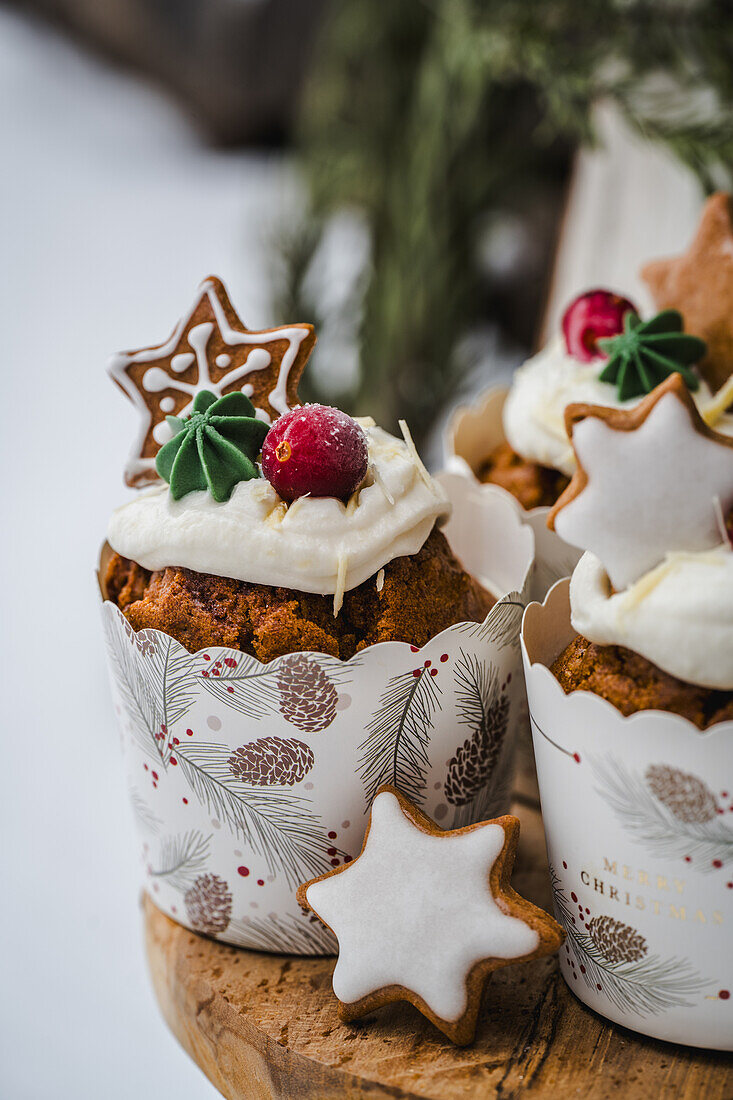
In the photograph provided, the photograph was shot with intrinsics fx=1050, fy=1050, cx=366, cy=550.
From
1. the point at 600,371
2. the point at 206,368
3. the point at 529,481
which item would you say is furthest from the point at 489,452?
the point at 206,368

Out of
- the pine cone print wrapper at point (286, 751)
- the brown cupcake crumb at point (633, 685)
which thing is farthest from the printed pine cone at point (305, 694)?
the brown cupcake crumb at point (633, 685)

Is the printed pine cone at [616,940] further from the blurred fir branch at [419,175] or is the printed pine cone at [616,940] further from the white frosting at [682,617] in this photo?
the blurred fir branch at [419,175]

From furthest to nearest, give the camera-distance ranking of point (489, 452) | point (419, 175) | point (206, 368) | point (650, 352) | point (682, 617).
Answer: point (419, 175) → point (489, 452) → point (650, 352) → point (206, 368) → point (682, 617)

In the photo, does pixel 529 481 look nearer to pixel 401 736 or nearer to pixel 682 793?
pixel 401 736

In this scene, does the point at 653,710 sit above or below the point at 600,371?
below

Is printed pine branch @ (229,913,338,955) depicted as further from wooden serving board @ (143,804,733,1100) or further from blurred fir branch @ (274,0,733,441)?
blurred fir branch @ (274,0,733,441)

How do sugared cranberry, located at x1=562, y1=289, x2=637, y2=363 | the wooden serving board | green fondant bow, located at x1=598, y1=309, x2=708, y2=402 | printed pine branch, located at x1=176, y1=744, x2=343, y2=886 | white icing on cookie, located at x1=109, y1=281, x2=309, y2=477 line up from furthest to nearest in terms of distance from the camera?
sugared cranberry, located at x1=562, y1=289, x2=637, y2=363, green fondant bow, located at x1=598, y1=309, x2=708, y2=402, white icing on cookie, located at x1=109, y1=281, x2=309, y2=477, printed pine branch, located at x1=176, y1=744, x2=343, y2=886, the wooden serving board

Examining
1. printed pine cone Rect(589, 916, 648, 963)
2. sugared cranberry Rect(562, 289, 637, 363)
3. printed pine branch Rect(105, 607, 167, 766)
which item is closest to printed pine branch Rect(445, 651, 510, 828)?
printed pine cone Rect(589, 916, 648, 963)
